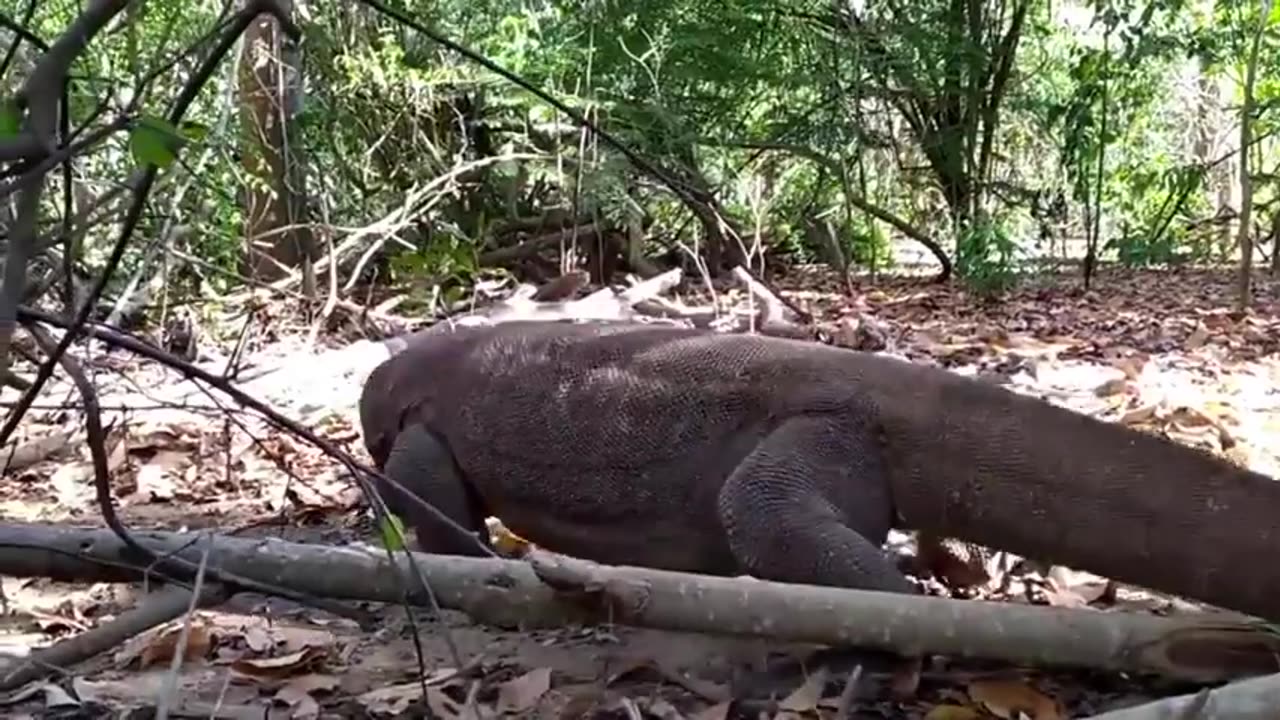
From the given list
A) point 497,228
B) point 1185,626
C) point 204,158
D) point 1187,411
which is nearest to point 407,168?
point 497,228

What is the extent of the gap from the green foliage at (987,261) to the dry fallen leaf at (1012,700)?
681 cm

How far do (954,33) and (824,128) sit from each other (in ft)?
6.23

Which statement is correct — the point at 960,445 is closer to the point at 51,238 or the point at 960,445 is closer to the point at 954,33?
the point at 51,238

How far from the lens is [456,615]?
11.8 feet

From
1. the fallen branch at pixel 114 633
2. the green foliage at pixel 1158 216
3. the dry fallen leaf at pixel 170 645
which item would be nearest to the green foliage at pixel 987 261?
the green foliage at pixel 1158 216

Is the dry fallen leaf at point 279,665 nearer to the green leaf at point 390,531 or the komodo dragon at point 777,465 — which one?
the komodo dragon at point 777,465

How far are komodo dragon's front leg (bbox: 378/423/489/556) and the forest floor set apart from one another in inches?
9.8

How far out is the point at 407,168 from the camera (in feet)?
31.4

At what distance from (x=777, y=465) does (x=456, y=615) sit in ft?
3.09

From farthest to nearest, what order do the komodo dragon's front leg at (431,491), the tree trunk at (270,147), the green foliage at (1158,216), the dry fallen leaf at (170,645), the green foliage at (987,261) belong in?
the green foliage at (1158,216) < the green foliage at (987,261) < the tree trunk at (270,147) < the komodo dragon's front leg at (431,491) < the dry fallen leaf at (170,645)

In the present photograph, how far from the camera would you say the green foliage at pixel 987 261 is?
9.22 m

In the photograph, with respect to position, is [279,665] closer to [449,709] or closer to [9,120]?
[449,709]

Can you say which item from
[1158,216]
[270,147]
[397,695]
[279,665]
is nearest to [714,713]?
[397,695]

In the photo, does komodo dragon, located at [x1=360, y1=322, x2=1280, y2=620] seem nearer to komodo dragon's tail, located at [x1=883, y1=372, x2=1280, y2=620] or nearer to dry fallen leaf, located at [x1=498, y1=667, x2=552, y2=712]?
komodo dragon's tail, located at [x1=883, y1=372, x2=1280, y2=620]
